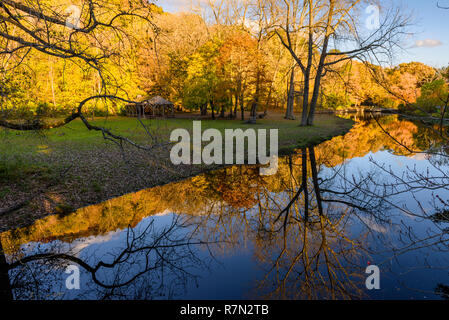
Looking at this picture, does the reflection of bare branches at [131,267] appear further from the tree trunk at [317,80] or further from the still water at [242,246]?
the tree trunk at [317,80]

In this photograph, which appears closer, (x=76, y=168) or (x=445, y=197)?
(x=445, y=197)

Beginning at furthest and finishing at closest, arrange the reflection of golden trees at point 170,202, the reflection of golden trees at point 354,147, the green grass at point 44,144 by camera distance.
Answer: the reflection of golden trees at point 354,147
the green grass at point 44,144
the reflection of golden trees at point 170,202

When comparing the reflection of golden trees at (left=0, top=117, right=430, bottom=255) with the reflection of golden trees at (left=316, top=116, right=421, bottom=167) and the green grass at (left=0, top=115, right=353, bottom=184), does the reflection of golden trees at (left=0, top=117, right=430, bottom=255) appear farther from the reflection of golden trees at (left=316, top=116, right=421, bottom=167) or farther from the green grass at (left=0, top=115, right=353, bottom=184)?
the green grass at (left=0, top=115, right=353, bottom=184)

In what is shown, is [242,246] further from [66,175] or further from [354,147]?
[354,147]

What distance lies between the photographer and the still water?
4.59m

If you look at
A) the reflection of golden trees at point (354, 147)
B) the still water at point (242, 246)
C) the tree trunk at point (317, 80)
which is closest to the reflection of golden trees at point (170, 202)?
the still water at point (242, 246)

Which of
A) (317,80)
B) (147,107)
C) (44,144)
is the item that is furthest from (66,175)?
(317,80)

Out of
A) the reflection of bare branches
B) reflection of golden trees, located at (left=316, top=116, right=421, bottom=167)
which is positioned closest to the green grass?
reflection of golden trees, located at (left=316, top=116, right=421, bottom=167)

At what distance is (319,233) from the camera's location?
6473mm

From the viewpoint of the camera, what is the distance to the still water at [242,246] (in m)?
4.59

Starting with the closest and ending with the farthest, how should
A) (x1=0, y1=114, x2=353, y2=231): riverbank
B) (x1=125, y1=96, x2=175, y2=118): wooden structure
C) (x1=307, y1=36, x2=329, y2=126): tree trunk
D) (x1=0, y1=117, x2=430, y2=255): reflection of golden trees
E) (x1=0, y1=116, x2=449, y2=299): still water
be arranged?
(x1=0, y1=116, x2=449, y2=299): still water < (x1=125, y1=96, x2=175, y2=118): wooden structure < (x1=0, y1=117, x2=430, y2=255): reflection of golden trees < (x1=0, y1=114, x2=353, y2=231): riverbank < (x1=307, y1=36, x2=329, y2=126): tree trunk
